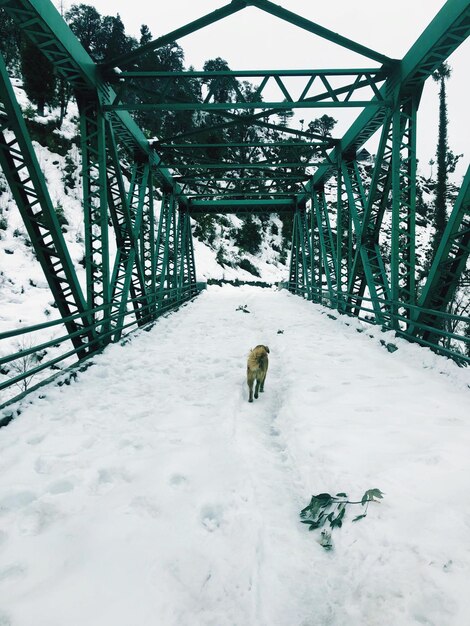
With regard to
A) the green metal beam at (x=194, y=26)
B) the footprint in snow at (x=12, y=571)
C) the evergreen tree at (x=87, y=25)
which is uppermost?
the evergreen tree at (x=87, y=25)

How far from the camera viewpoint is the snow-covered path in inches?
71.4

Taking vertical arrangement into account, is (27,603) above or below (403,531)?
below

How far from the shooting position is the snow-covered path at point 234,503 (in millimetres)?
1812

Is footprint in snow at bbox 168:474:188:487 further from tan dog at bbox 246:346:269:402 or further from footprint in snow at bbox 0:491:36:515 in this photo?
tan dog at bbox 246:346:269:402

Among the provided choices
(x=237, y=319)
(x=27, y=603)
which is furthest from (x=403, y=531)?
(x=237, y=319)

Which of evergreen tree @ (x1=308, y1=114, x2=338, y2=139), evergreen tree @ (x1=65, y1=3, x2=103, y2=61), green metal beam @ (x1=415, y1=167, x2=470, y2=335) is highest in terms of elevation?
evergreen tree @ (x1=65, y1=3, x2=103, y2=61)

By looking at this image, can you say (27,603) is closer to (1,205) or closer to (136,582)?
(136,582)

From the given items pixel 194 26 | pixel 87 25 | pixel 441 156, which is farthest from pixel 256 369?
pixel 87 25

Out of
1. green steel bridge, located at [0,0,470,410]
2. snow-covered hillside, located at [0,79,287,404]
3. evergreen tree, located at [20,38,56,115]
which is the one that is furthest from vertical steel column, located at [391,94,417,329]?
evergreen tree, located at [20,38,56,115]

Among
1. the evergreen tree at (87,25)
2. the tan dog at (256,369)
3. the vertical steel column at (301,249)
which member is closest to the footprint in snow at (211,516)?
the tan dog at (256,369)

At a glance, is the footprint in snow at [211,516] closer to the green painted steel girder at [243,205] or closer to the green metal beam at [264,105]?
the green metal beam at [264,105]

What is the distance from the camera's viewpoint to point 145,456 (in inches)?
129

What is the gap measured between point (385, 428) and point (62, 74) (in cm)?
823

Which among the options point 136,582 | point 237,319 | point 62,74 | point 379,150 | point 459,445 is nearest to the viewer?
point 136,582
